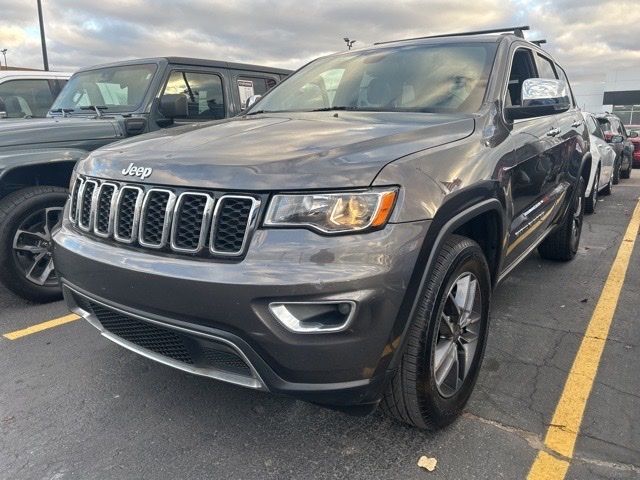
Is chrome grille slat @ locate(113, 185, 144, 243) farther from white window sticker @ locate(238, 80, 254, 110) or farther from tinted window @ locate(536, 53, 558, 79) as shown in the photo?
white window sticker @ locate(238, 80, 254, 110)

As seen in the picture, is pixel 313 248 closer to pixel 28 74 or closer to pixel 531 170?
pixel 531 170

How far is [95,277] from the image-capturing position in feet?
7.50

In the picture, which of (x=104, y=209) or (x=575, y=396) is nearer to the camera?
(x=104, y=209)

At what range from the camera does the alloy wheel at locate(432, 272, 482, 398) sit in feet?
7.77

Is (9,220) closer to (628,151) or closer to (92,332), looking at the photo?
(92,332)

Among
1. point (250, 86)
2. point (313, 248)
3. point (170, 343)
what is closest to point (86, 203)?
point (170, 343)

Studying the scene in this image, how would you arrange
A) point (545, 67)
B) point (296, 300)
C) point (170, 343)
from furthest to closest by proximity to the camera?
point (545, 67), point (170, 343), point (296, 300)

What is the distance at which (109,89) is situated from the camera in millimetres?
5082

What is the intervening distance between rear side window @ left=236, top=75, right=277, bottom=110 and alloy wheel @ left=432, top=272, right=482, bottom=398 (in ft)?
12.0

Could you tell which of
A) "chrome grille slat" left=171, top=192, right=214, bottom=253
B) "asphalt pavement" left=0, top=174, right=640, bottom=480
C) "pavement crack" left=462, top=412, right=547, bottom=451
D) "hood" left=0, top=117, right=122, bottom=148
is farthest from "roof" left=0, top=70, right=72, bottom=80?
"pavement crack" left=462, top=412, right=547, bottom=451

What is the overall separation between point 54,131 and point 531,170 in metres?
3.54

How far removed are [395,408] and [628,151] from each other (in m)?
14.2

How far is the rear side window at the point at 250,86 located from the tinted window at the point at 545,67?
2.72m

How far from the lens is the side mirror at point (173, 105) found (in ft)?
15.2
